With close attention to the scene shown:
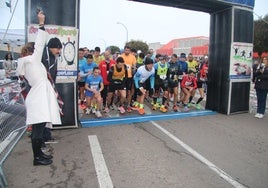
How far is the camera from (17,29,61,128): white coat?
3908mm

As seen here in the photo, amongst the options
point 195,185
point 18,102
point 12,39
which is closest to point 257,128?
point 195,185

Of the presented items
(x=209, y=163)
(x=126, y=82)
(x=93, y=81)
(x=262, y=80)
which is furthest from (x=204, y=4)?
(x=209, y=163)

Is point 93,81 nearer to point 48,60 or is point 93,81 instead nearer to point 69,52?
point 69,52

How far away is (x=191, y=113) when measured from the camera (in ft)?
27.3

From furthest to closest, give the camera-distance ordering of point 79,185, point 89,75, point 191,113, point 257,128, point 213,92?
1. point 213,92
2. point 191,113
3. point 89,75
4. point 257,128
5. point 79,185

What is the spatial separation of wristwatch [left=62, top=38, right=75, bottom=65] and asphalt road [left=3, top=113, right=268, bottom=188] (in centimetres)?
174

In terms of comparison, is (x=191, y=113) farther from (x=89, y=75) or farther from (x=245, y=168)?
(x=245, y=168)

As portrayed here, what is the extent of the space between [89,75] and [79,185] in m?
4.56

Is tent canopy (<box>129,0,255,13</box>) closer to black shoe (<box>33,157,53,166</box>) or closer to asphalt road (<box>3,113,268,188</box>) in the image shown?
asphalt road (<box>3,113,268,188</box>)

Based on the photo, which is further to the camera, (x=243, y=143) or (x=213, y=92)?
(x=213, y=92)

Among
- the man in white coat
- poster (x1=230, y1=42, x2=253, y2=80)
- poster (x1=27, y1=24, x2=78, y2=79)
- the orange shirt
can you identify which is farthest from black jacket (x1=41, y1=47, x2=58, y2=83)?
poster (x1=230, y1=42, x2=253, y2=80)

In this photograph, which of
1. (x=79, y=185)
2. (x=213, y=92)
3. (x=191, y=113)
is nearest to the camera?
(x=79, y=185)

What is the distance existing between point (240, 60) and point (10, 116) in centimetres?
708

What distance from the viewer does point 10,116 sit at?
17.5 feet
